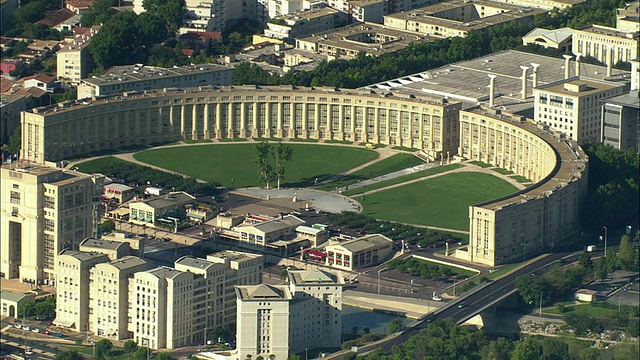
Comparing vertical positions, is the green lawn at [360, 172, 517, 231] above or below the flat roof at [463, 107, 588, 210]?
below

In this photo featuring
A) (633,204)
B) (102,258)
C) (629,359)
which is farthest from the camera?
(633,204)

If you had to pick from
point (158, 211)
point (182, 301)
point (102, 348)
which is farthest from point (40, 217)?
point (102, 348)

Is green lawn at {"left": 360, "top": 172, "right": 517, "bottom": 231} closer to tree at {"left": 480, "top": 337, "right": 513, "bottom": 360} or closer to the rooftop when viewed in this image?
the rooftop

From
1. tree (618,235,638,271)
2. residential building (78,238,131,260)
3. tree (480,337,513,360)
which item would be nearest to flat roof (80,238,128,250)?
residential building (78,238,131,260)

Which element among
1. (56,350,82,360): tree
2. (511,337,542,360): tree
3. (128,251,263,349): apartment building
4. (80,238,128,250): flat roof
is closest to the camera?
(511,337,542,360): tree

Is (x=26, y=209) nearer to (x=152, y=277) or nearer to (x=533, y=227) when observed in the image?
(x=152, y=277)

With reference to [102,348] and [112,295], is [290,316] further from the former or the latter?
[112,295]

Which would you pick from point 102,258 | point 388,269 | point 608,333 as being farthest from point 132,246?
point 608,333
